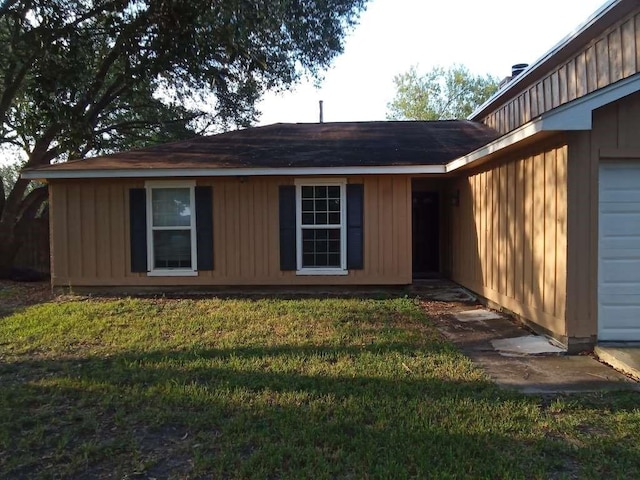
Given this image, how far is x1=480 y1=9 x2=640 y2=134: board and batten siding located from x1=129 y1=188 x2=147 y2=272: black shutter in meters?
7.57

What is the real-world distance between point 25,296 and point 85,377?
6.69 meters

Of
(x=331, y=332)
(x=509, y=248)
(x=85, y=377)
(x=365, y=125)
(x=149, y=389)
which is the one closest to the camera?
(x=149, y=389)

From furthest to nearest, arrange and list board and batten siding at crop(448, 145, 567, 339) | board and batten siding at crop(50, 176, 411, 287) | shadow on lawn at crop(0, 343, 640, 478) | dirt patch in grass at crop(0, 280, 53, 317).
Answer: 1. board and batten siding at crop(50, 176, 411, 287)
2. dirt patch in grass at crop(0, 280, 53, 317)
3. board and batten siding at crop(448, 145, 567, 339)
4. shadow on lawn at crop(0, 343, 640, 478)

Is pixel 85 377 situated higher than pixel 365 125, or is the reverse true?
pixel 365 125

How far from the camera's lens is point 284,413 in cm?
401

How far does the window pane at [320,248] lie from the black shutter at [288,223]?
238 millimetres

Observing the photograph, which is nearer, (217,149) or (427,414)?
(427,414)

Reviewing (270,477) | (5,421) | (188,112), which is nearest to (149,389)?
(5,421)

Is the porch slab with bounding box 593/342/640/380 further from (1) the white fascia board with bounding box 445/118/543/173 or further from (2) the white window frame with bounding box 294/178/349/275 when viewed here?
(2) the white window frame with bounding box 294/178/349/275

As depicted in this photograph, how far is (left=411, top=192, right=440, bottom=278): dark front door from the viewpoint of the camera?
12461 mm

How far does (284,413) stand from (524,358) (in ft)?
9.76

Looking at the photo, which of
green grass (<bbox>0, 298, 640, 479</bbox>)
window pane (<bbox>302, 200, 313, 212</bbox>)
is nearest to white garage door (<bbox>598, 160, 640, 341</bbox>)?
green grass (<bbox>0, 298, 640, 479</bbox>)

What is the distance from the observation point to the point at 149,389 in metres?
4.61

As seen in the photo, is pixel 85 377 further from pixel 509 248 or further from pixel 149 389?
pixel 509 248
